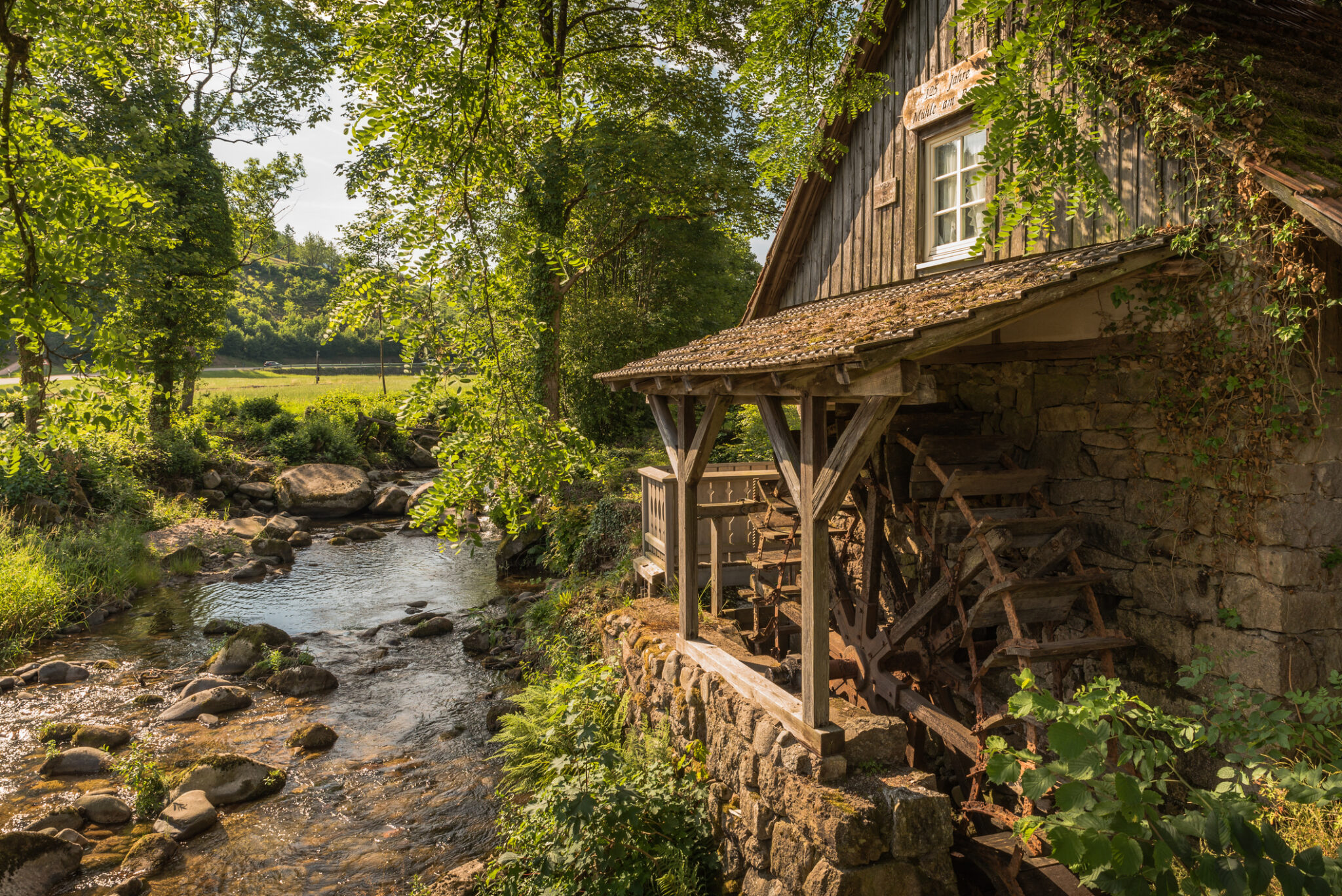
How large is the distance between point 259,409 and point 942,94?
20.9m

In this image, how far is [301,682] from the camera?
886 cm

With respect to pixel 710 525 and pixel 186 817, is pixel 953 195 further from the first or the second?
pixel 186 817

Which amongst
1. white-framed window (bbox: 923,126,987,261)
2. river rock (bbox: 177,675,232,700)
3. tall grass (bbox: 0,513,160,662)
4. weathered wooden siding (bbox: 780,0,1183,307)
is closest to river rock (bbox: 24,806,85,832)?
river rock (bbox: 177,675,232,700)

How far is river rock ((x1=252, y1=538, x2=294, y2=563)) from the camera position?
46.7 feet

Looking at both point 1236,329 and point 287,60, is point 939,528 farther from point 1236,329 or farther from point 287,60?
point 287,60

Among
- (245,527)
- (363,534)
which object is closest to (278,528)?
(245,527)

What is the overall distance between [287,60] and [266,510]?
10511 mm

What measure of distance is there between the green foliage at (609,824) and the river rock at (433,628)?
15.5ft

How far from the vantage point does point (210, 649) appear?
32.8 feet

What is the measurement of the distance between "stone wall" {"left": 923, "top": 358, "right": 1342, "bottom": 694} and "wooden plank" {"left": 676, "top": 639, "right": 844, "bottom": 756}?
1.93 metres

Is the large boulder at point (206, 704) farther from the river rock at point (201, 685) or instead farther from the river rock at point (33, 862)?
the river rock at point (33, 862)

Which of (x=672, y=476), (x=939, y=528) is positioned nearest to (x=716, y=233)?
(x=672, y=476)

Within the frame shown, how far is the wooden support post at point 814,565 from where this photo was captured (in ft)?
14.4

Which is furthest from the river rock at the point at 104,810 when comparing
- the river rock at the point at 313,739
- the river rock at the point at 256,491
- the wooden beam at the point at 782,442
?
the river rock at the point at 256,491
